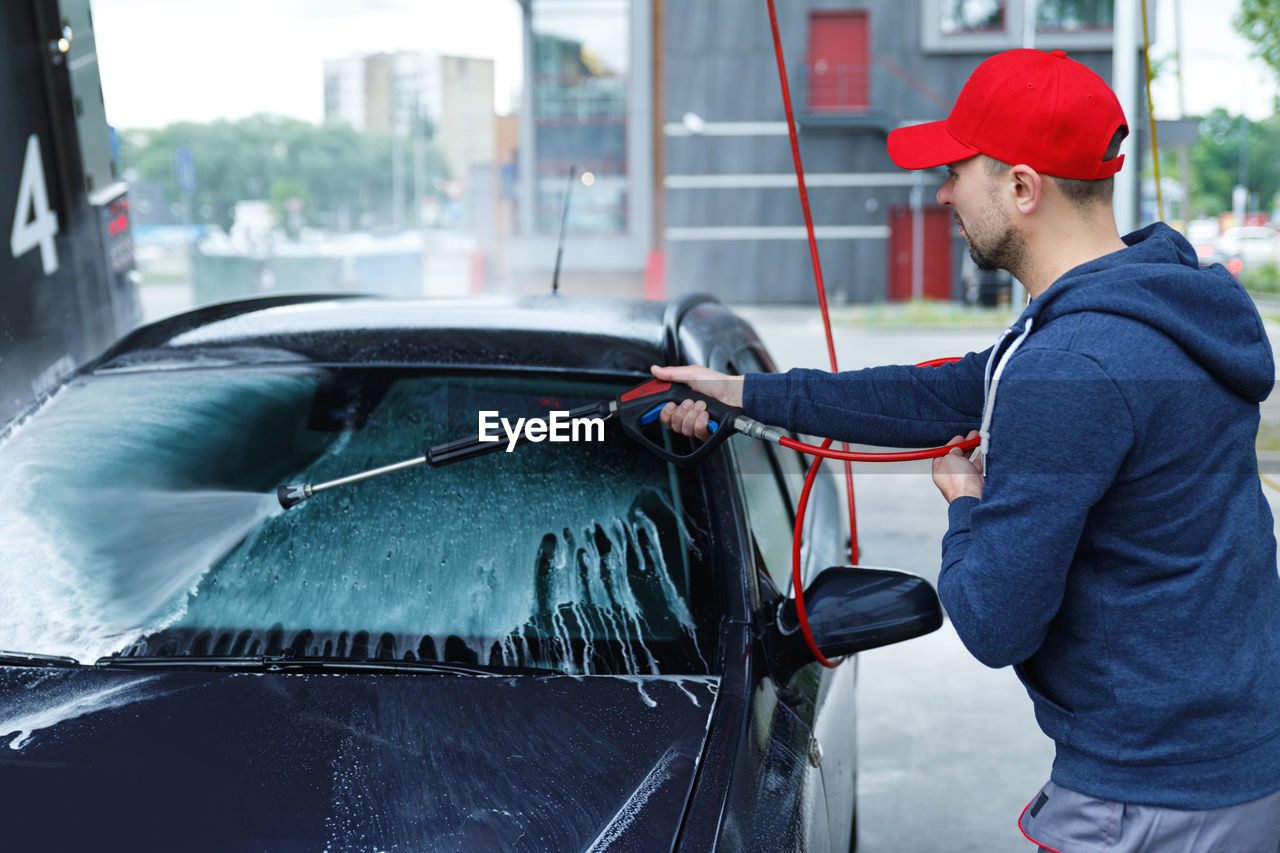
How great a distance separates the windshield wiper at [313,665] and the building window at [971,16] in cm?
1892

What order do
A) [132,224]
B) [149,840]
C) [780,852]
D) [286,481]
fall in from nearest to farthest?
[149,840], [780,852], [286,481], [132,224]

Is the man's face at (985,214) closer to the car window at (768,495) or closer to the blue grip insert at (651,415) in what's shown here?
the blue grip insert at (651,415)

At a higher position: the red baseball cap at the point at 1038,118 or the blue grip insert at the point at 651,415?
the red baseball cap at the point at 1038,118

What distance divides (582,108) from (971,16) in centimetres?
837

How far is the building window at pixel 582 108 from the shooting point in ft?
82.4

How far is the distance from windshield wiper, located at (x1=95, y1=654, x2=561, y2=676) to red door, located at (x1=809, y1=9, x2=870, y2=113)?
23.1 metres

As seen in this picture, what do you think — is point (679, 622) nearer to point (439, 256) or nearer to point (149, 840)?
point (149, 840)

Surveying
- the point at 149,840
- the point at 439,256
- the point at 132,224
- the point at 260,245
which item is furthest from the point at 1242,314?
the point at 439,256

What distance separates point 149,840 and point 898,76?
23805mm

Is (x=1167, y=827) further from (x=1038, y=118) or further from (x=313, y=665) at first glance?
(x=313, y=665)

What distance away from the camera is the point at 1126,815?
1372 millimetres

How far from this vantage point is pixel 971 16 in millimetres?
20234

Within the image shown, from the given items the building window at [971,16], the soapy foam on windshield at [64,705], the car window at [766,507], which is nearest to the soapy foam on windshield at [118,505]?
the soapy foam on windshield at [64,705]

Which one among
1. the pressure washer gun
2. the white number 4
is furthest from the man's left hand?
the white number 4
